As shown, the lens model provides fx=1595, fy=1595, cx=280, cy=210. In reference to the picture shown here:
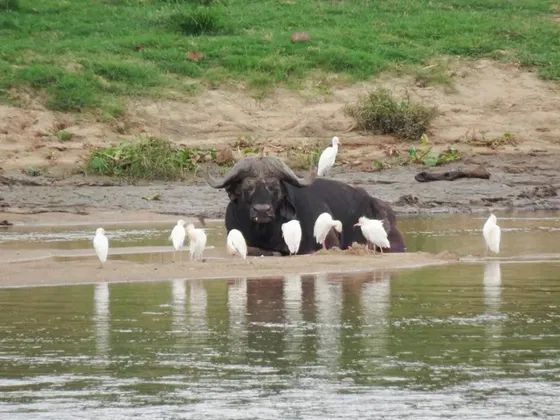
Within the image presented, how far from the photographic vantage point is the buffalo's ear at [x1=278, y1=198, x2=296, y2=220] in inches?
645

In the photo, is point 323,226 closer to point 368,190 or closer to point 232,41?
point 368,190

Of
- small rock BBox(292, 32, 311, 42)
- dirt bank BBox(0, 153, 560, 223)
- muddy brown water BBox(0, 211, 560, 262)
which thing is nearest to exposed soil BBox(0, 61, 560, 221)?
dirt bank BBox(0, 153, 560, 223)

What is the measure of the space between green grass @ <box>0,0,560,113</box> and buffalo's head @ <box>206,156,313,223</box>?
8603 mm

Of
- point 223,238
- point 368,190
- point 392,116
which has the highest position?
point 392,116

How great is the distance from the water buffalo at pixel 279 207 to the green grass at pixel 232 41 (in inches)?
334

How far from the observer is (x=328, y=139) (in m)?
24.6

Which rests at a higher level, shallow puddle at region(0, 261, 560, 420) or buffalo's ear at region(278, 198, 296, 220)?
buffalo's ear at region(278, 198, 296, 220)

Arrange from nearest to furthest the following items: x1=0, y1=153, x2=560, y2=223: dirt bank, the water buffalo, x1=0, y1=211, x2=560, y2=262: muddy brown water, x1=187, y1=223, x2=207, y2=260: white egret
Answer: x1=187, y1=223, x2=207, y2=260: white egret
x1=0, y1=211, x2=560, y2=262: muddy brown water
the water buffalo
x1=0, y1=153, x2=560, y2=223: dirt bank

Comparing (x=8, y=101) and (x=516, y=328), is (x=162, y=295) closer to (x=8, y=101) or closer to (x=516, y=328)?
(x=516, y=328)

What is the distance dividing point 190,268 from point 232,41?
14010 mm

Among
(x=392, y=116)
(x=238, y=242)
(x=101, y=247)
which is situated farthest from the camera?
(x=392, y=116)

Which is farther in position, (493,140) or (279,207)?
(493,140)

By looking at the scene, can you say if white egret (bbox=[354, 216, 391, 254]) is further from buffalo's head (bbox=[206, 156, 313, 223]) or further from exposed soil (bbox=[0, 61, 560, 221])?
exposed soil (bbox=[0, 61, 560, 221])

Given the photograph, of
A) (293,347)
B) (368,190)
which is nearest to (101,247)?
(293,347)
